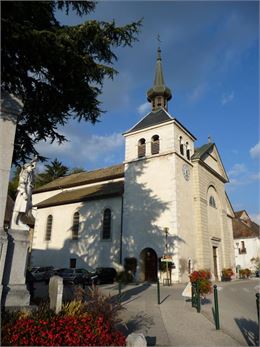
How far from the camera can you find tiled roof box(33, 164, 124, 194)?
32169mm

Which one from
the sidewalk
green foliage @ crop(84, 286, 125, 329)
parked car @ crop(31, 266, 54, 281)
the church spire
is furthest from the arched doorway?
green foliage @ crop(84, 286, 125, 329)

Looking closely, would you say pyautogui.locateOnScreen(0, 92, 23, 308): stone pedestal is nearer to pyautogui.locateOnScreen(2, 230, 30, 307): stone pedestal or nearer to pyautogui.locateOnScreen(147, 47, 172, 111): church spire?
pyautogui.locateOnScreen(2, 230, 30, 307): stone pedestal

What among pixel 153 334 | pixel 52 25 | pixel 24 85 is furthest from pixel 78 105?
pixel 153 334

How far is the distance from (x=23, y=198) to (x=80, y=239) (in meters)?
21.2

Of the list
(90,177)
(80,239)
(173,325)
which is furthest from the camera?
(90,177)

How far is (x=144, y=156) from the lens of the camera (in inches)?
1112

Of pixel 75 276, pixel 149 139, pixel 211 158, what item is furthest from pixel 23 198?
pixel 211 158

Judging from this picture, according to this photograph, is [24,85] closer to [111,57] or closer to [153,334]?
[111,57]

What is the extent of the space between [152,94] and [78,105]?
23.5 meters

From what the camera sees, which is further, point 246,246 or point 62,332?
point 246,246

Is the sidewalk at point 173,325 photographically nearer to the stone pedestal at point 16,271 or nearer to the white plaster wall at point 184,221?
the stone pedestal at point 16,271

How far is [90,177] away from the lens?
3453 cm

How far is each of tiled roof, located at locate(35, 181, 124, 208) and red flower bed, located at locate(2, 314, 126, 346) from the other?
21.6 meters

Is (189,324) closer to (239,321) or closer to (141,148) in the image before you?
(239,321)
